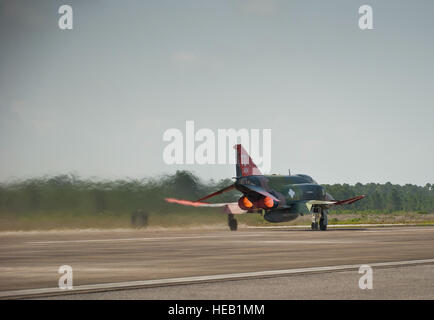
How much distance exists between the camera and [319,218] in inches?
2200

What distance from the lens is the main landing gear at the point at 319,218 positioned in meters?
55.5

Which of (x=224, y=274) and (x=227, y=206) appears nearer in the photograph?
(x=224, y=274)

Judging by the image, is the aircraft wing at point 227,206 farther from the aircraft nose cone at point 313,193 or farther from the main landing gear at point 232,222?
the aircraft nose cone at point 313,193

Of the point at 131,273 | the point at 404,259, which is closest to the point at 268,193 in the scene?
the point at 404,259

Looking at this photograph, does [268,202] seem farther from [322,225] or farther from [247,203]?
[322,225]

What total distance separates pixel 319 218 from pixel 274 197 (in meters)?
4.09

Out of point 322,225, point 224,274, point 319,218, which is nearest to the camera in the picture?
point 224,274

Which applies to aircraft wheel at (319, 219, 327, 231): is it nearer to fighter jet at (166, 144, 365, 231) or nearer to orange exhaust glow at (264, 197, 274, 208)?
fighter jet at (166, 144, 365, 231)

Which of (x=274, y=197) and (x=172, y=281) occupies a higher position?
(x=274, y=197)

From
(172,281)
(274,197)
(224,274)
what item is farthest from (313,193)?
(172,281)

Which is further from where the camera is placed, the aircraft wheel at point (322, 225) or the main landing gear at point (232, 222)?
the main landing gear at point (232, 222)

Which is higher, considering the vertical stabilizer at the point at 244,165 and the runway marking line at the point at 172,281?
the vertical stabilizer at the point at 244,165

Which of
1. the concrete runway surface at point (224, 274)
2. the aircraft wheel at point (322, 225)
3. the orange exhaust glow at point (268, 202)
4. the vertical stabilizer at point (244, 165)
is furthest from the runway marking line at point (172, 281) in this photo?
the vertical stabilizer at point (244, 165)

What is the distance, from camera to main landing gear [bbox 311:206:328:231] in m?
55.5
